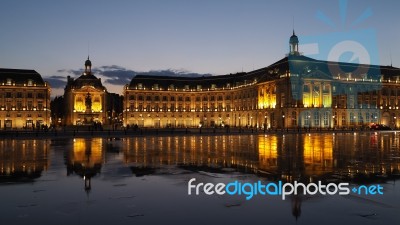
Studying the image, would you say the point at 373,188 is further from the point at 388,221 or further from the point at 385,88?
the point at 385,88

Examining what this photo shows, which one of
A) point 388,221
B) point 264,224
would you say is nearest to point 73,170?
point 264,224

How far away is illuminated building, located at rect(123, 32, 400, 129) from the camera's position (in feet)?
359

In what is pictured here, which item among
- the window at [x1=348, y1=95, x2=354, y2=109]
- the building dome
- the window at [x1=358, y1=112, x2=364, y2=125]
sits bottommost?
Result: the window at [x1=358, y1=112, x2=364, y2=125]

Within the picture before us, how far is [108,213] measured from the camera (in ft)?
31.3

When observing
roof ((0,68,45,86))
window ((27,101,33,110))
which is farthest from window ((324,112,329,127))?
window ((27,101,33,110))

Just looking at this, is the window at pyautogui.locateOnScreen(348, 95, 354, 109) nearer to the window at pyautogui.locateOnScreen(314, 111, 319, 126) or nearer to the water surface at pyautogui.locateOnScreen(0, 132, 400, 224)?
the window at pyautogui.locateOnScreen(314, 111, 319, 126)

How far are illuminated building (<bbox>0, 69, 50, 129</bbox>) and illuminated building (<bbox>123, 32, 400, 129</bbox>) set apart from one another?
27951mm

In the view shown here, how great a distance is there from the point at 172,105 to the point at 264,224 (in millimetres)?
135973

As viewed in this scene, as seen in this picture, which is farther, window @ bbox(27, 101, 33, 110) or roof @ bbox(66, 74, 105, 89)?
roof @ bbox(66, 74, 105, 89)

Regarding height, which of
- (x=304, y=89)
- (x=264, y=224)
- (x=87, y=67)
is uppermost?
(x=87, y=67)

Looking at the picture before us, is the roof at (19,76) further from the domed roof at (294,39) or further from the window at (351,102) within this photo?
the window at (351,102)

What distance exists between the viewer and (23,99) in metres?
123

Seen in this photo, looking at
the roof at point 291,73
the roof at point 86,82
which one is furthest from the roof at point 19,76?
the roof at point 291,73

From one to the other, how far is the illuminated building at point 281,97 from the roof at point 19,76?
98.2ft
